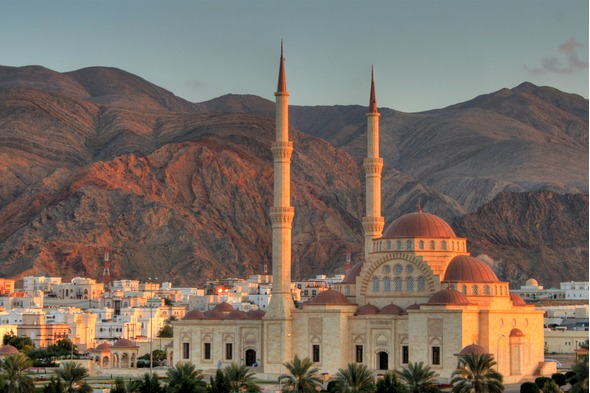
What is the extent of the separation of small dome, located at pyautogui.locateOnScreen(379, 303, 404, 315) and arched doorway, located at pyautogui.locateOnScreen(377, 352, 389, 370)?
250cm

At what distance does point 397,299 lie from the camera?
93.9 meters

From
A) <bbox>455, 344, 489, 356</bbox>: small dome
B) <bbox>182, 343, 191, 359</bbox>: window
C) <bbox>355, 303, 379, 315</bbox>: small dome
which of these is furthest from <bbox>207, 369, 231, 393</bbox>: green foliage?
<bbox>182, 343, 191, 359</bbox>: window

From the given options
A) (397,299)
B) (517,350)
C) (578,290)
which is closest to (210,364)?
(397,299)

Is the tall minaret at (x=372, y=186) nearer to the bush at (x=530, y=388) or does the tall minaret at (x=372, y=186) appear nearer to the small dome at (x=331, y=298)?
the small dome at (x=331, y=298)

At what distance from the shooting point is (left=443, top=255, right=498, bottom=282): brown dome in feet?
301

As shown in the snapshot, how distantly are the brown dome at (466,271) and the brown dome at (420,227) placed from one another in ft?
7.27

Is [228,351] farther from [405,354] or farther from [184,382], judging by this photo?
[184,382]

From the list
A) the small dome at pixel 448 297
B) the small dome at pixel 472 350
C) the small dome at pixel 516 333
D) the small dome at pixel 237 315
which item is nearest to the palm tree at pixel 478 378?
the small dome at pixel 472 350

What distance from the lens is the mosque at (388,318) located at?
88.3 meters

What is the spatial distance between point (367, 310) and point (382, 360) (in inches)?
129

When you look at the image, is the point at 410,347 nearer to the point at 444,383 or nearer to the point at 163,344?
the point at 444,383

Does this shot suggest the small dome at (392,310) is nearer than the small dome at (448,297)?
No

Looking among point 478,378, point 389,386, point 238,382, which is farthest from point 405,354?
point 238,382

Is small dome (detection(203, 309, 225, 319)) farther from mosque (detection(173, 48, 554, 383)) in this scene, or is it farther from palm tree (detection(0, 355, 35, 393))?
palm tree (detection(0, 355, 35, 393))
